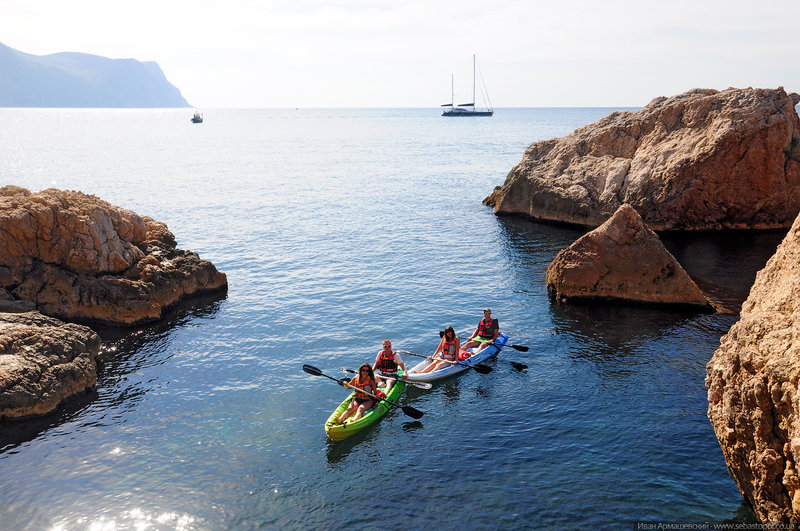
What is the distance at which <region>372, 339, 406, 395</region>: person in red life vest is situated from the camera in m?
20.9

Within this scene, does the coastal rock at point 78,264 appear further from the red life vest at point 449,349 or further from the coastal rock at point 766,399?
the coastal rock at point 766,399

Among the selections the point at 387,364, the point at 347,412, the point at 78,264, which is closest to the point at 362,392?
the point at 347,412

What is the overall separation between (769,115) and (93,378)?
4132cm

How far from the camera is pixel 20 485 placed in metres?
15.7

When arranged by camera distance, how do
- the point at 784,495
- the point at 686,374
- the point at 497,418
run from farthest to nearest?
1. the point at 686,374
2. the point at 497,418
3. the point at 784,495

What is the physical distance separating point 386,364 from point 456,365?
2.89m

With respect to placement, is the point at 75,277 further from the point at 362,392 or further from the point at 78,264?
the point at 362,392

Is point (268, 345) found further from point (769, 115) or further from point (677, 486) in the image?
point (769, 115)

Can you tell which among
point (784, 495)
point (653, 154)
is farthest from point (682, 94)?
point (784, 495)

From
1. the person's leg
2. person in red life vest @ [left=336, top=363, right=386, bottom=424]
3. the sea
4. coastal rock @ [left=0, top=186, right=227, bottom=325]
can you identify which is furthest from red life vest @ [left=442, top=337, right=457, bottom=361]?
coastal rock @ [left=0, top=186, right=227, bottom=325]

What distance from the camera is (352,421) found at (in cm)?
1823

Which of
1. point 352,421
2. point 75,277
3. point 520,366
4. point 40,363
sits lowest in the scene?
point 352,421

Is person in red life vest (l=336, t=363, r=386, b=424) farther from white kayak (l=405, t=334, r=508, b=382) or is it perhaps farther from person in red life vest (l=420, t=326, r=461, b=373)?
person in red life vest (l=420, t=326, r=461, b=373)

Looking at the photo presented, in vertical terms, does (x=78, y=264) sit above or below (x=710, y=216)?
below
